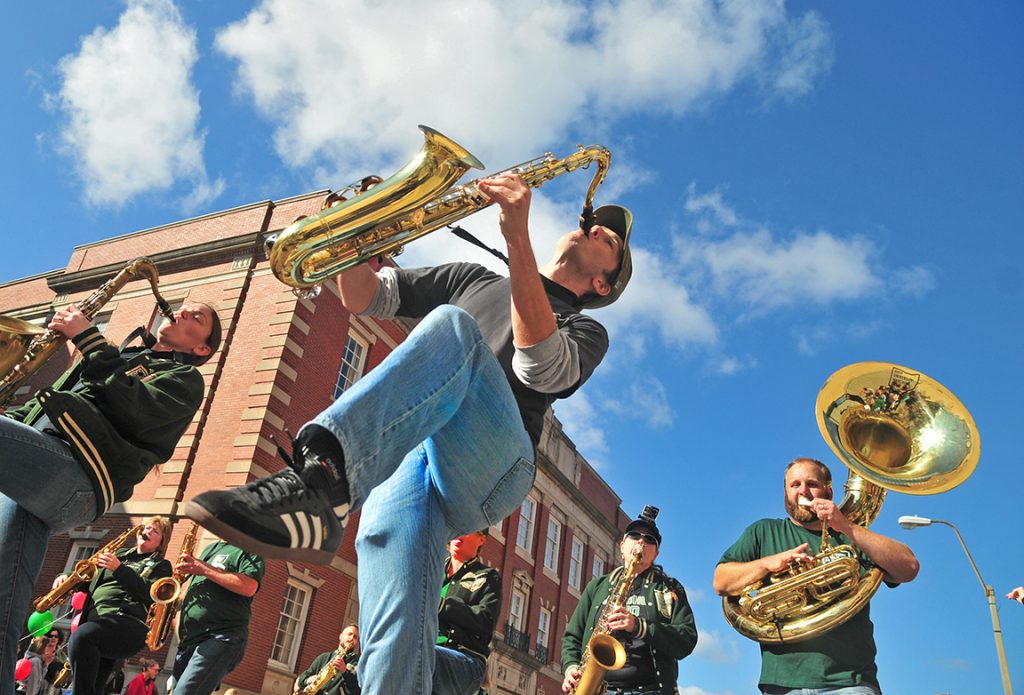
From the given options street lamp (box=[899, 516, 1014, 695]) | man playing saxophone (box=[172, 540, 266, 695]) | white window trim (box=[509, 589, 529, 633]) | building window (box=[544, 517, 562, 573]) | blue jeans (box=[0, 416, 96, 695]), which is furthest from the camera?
building window (box=[544, 517, 562, 573])

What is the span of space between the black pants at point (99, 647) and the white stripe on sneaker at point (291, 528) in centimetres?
475

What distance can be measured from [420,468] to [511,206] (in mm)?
1054

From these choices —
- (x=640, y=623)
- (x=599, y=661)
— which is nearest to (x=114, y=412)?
(x=599, y=661)

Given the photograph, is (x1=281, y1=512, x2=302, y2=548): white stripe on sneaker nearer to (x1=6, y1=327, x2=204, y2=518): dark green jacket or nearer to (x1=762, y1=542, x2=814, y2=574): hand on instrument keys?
(x1=6, y1=327, x2=204, y2=518): dark green jacket

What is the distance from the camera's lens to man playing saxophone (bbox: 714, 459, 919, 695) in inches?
156

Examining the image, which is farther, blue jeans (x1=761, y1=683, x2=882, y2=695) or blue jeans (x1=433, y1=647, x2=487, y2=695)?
blue jeans (x1=433, y1=647, x2=487, y2=695)

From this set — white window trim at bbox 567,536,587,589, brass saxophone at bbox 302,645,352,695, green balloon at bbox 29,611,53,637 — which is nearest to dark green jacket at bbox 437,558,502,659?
brass saxophone at bbox 302,645,352,695

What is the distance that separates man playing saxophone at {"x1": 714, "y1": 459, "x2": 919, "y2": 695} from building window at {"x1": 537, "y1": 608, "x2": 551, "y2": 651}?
30141mm

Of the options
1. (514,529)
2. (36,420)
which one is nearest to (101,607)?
(36,420)

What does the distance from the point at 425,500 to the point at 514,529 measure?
2940 cm

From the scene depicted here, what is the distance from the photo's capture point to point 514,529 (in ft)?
102

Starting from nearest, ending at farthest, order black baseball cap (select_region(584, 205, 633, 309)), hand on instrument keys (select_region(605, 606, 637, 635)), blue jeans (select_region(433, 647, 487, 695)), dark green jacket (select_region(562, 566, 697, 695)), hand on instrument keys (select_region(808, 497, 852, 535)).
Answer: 1. black baseball cap (select_region(584, 205, 633, 309))
2. hand on instrument keys (select_region(808, 497, 852, 535))
3. blue jeans (select_region(433, 647, 487, 695))
4. hand on instrument keys (select_region(605, 606, 637, 635))
5. dark green jacket (select_region(562, 566, 697, 695))

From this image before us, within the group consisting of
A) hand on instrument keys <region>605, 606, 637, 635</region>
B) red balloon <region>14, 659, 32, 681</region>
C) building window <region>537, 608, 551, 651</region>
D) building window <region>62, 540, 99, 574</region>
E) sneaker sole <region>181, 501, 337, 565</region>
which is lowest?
sneaker sole <region>181, 501, 337, 565</region>

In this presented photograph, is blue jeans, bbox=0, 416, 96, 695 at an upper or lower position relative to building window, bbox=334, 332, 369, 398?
lower
